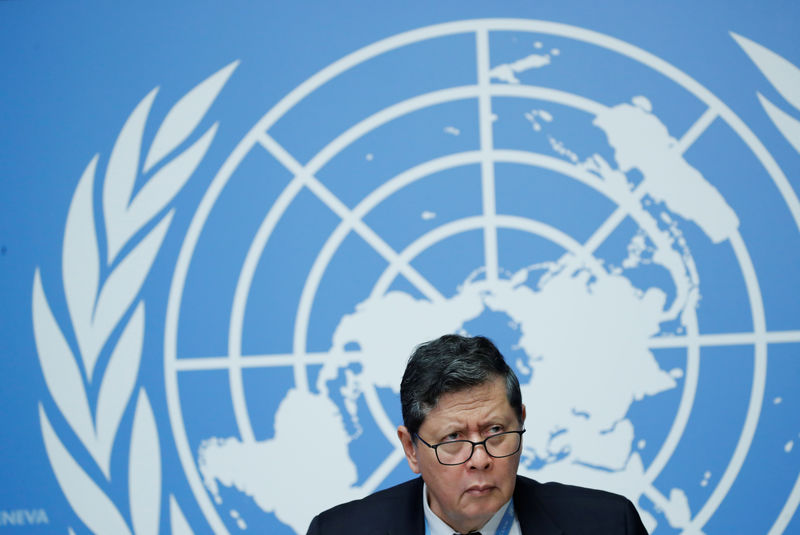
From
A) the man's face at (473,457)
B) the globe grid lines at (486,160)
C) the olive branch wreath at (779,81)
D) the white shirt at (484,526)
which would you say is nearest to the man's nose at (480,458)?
the man's face at (473,457)

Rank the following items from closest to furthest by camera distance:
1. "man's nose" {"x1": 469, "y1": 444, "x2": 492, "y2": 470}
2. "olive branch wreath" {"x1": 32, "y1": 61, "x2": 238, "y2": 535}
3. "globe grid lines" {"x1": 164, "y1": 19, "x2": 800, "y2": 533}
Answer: "man's nose" {"x1": 469, "y1": 444, "x2": 492, "y2": 470} < "globe grid lines" {"x1": 164, "y1": 19, "x2": 800, "y2": 533} < "olive branch wreath" {"x1": 32, "y1": 61, "x2": 238, "y2": 535}

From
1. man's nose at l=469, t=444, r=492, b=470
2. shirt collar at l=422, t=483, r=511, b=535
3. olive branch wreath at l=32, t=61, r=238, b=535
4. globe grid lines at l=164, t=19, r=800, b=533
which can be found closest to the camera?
man's nose at l=469, t=444, r=492, b=470

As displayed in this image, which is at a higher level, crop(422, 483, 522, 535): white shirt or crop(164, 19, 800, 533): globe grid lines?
crop(164, 19, 800, 533): globe grid lines

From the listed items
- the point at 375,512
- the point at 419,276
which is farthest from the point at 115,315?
the point at 375,512

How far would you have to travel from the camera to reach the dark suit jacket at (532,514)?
5.77 ft

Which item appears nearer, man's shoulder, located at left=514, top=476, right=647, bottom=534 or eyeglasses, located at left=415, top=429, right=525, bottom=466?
eyeglasses, located at left=415, top=429, right=525, bottom=466

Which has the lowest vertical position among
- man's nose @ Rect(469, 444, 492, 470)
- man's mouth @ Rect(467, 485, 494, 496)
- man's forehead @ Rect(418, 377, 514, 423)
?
man's mouth @ Rect(467, 485, 494, 496)

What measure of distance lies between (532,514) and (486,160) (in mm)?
1268

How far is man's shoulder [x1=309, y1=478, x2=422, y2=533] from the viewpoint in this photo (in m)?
1.82

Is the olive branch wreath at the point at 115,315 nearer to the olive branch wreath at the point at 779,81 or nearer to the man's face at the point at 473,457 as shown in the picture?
the man's face at the point at 473,457

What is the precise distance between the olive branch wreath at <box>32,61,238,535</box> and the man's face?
4.58 ft

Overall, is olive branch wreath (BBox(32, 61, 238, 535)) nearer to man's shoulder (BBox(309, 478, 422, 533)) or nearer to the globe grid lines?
the globe grid lines

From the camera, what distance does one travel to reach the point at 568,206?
2.56 meters

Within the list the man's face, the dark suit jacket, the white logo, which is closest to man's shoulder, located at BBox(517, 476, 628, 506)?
the dark suit jacket
